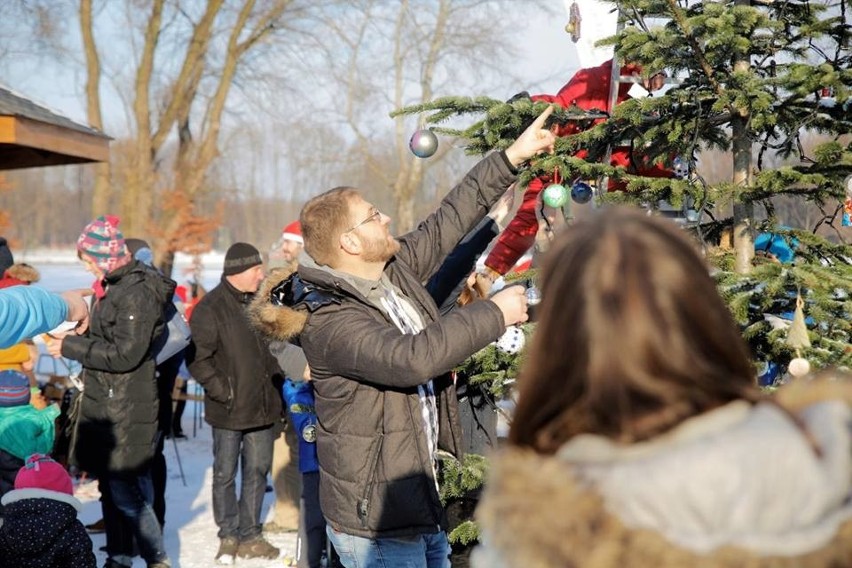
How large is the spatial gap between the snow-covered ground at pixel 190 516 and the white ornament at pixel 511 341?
3.11 meters

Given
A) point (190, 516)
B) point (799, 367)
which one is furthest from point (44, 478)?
point (190, 516)

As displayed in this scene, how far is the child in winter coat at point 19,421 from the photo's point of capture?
5.20 m

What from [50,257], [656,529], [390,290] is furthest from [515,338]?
[50,257]

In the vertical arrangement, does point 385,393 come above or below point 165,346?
above

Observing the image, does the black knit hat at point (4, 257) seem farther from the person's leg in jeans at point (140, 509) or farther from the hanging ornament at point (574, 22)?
the hanging ornament at point (574, 22)

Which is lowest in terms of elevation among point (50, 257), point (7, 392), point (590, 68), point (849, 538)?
point (50, 257)

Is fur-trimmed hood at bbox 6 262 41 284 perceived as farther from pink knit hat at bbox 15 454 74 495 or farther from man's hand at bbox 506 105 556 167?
man's hand at bbox 506 105 556 167

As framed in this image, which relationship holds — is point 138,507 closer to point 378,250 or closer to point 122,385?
point 122,385

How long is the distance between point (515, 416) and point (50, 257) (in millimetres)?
63458

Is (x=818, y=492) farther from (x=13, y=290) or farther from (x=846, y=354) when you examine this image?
(x=13, y=290)

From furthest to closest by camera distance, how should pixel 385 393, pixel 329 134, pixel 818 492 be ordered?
pixel 329 134 < pixel 385 393 < pixel 818 492

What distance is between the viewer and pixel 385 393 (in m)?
3.00

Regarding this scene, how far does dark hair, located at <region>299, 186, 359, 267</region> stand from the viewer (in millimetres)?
3160

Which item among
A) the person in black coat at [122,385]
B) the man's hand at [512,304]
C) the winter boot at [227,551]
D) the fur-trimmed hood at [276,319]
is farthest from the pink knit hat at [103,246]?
the man's hand at [512,304]
